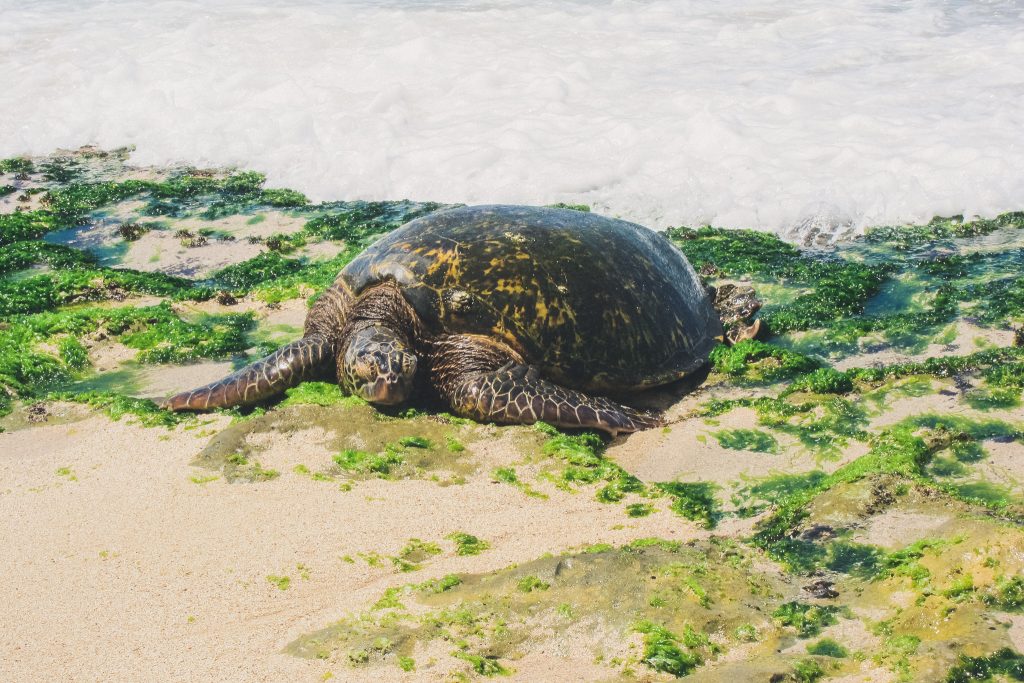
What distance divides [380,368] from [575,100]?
891cm

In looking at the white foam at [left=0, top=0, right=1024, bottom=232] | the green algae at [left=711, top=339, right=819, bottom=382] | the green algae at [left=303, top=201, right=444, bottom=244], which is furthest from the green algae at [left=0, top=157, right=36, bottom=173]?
the green algae at [left=711, top=339, right=819, bottom=382]

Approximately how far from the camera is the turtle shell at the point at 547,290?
5.74 meters

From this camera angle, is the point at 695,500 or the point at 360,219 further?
the point at 360,219

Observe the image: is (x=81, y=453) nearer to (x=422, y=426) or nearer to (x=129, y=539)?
(x=129, y=539)

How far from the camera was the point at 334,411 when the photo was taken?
→ 221 inches

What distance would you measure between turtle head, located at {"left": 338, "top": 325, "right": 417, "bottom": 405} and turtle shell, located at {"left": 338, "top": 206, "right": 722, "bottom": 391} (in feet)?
1.09

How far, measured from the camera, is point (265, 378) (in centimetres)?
577

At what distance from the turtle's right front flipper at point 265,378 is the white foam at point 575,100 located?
4.94m

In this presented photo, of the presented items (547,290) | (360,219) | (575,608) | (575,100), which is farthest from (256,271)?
(575,100)

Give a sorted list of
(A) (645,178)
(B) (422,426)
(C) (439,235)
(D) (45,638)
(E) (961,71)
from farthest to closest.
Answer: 1. (E) (961,71)
2. (A) (645,178)
3. (C) (439,235)
4. (B) (422,426)
5. (D) (45,638)

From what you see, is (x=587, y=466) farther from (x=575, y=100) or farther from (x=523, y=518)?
(x=575, y=100)

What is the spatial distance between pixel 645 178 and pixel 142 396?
21.7 ft

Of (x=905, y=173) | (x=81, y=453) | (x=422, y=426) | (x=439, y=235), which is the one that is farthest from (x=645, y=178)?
(x=81, y=453)

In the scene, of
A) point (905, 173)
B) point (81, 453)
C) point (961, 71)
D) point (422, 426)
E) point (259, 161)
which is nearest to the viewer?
point (81, 453)
